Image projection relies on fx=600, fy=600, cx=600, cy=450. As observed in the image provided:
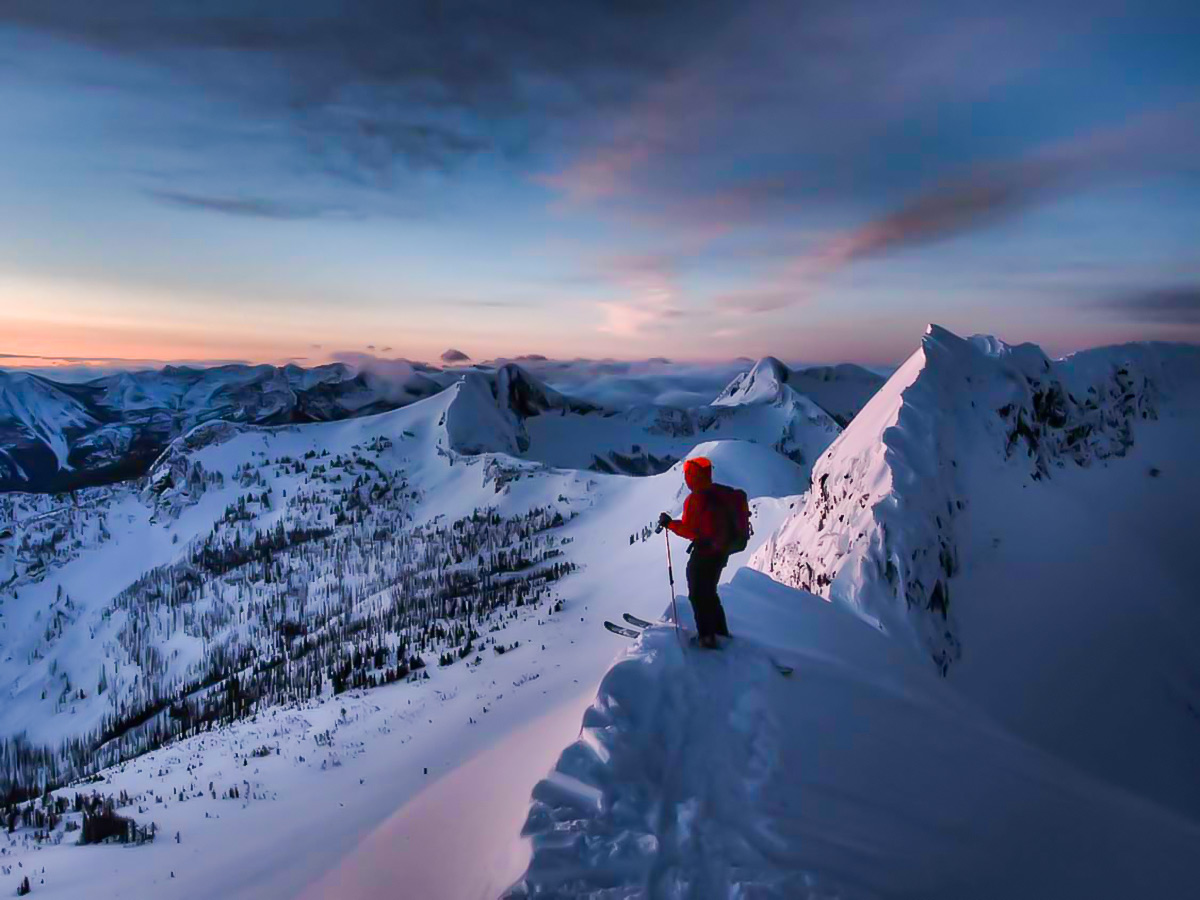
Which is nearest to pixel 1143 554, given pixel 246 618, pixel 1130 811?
pixel 1130 811

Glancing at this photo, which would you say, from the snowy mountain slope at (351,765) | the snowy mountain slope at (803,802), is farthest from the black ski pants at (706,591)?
the snowy mountain slope at (351,765)

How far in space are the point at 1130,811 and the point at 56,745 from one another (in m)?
134

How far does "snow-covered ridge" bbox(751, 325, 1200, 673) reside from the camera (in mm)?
13570

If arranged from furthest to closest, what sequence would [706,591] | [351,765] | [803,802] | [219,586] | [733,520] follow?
1. [219,586]
2. [351,765]
3. [733,520]
4. [706,591]
5. [803,802]

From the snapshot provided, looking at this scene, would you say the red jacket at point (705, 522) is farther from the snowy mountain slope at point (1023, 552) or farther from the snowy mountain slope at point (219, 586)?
the snowy mountain slope at point (219, 586)

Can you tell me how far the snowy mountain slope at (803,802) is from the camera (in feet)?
19.2

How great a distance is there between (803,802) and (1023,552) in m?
13.1

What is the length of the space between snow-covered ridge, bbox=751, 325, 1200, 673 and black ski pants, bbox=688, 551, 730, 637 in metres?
5.54

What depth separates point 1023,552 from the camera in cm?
1602

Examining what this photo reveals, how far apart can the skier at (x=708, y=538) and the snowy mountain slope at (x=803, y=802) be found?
0.55m

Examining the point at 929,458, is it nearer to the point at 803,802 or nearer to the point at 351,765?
the point at 803,802

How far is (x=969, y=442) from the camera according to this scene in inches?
669

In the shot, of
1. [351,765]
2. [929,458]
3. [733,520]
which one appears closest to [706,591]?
[733,520]

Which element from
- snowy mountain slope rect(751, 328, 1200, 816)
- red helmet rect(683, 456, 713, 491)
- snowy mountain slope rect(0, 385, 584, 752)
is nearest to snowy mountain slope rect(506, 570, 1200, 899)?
red helmet rect(683, 456, 713, 491)
